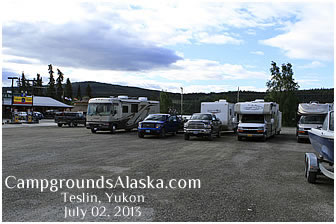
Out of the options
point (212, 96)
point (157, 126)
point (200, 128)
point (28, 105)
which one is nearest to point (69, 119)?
point (157, 126)

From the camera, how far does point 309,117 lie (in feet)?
61.8

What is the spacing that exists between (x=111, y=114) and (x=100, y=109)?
1046 millimetres

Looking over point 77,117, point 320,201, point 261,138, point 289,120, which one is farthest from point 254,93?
point 320,201

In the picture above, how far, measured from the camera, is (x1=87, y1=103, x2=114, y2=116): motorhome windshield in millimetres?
23836

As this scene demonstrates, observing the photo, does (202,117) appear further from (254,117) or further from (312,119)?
(312,119)

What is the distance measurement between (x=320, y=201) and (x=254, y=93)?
263 feet

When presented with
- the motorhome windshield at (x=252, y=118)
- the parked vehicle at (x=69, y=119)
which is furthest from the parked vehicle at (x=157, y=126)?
the parked vehicle at (x=69, y=119)

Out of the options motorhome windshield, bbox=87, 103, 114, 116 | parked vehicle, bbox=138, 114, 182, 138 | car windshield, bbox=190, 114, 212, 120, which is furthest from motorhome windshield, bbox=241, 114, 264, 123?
motorhome windshield, bbox=87, 103, 114, 116

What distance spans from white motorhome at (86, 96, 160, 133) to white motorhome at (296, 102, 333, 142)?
42.5 ft

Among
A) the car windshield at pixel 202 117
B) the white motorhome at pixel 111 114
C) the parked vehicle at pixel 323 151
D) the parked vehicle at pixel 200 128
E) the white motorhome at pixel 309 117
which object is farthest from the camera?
the white motorhome at pixel 111 114

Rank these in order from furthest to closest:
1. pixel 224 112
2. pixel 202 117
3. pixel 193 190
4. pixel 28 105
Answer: pixel 28 105
pixel 224 112
pixel 202 117
pixel 193 190

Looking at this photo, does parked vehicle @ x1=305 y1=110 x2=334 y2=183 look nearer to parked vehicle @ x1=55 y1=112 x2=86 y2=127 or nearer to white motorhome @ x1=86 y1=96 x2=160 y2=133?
white motorhome @ x1=86 y1=96 x2=160 y2=133

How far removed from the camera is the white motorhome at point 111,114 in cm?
2355

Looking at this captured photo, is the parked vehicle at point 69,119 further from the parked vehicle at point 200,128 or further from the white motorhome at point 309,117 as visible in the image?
the white motorhome at point 309,117
